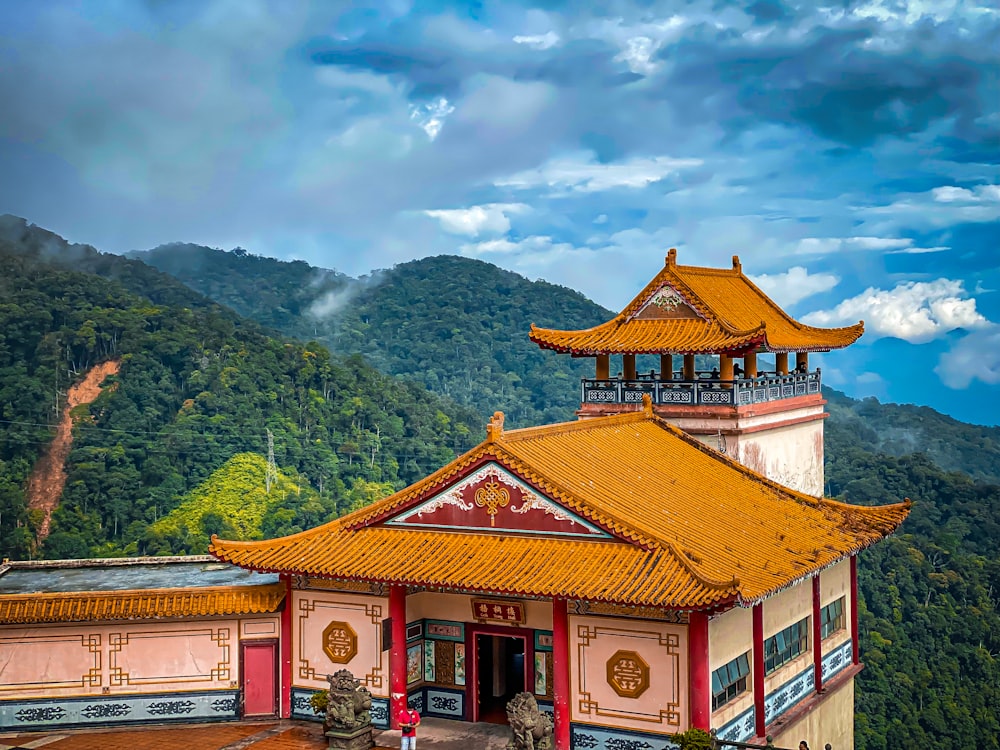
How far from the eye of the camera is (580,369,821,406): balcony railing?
27172 millimetres

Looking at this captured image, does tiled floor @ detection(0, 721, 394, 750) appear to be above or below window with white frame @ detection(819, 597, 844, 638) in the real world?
below

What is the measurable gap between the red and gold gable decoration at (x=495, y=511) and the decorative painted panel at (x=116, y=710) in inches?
187

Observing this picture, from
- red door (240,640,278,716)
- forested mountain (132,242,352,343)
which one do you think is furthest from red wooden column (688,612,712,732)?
forested mountain (132,242,352,343)

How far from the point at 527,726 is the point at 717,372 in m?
14.3

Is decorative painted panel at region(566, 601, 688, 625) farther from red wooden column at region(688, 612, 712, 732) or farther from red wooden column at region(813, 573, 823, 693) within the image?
red wooden column at region(813, 573, 823, 693)

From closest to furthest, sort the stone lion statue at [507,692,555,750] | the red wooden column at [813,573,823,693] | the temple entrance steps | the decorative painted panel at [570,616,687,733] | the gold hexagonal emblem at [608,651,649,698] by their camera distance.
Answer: the stone lion statue at [507,692,555,750]
the decorative painted panel at [570,616,687,733]
the gold hexagonal emblem at [608,651,649,698]
the temple entrance steps
the red wooden column at [813,573,823,693]

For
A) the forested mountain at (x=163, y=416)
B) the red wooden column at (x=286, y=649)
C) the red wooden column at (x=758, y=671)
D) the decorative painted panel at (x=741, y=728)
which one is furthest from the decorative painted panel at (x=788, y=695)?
the forested mountain at (x=163, y=416)

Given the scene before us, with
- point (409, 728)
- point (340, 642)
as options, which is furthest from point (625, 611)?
point (340, 642)

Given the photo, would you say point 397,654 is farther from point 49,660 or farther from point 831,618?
point 831,618

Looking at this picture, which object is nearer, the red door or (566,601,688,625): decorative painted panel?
(566,601,688,625): decorative painted panel

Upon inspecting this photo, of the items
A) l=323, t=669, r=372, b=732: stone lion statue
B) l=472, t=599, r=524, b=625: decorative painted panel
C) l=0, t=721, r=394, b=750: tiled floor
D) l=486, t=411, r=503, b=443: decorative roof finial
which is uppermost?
l=486, t=411, r=503, b=443: decorative roof finial

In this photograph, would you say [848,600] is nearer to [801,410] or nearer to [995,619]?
[801,410]

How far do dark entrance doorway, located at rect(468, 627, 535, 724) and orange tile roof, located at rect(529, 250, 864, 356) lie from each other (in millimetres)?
7923

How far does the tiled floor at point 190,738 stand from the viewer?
20.9 metres
